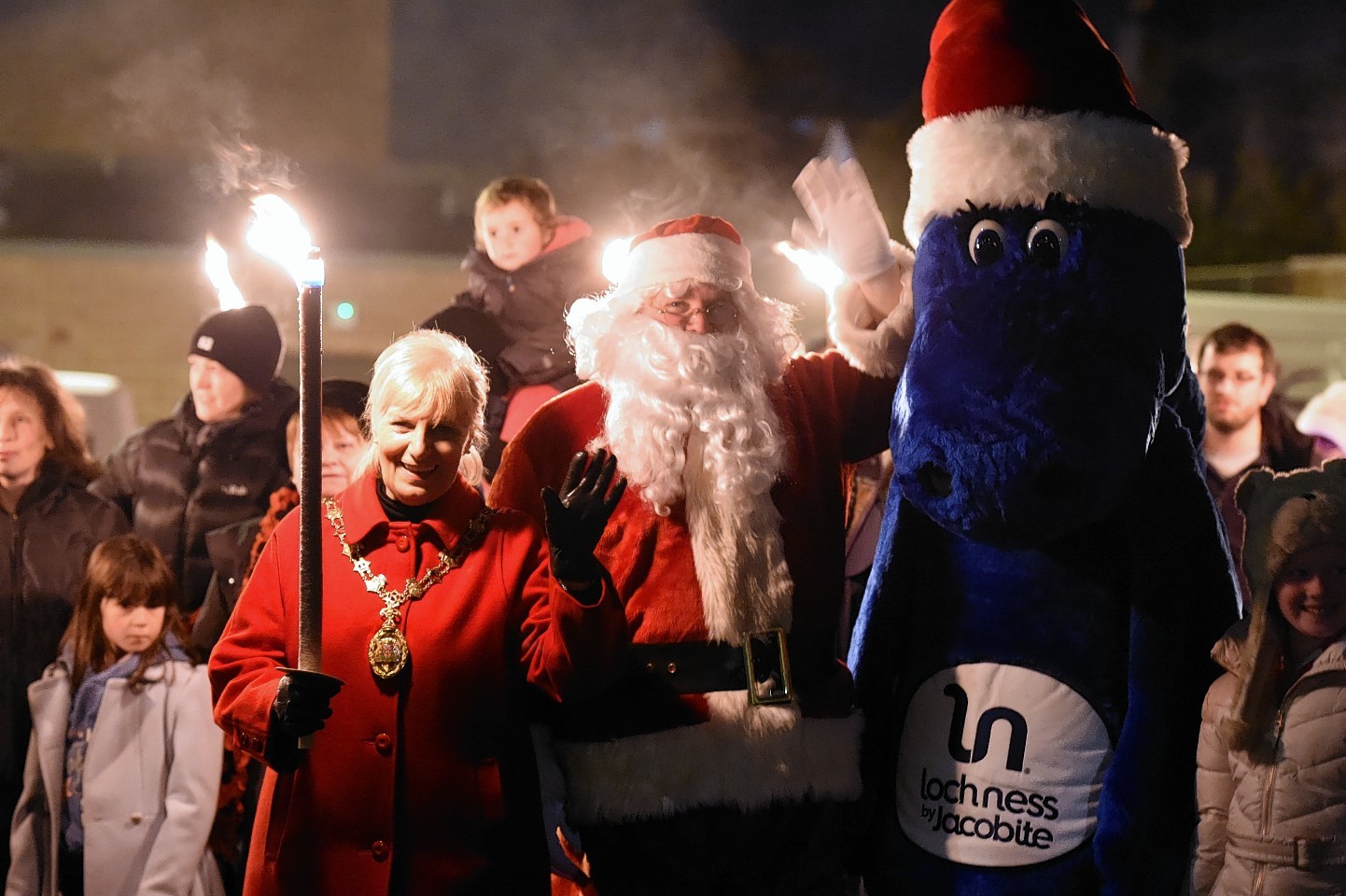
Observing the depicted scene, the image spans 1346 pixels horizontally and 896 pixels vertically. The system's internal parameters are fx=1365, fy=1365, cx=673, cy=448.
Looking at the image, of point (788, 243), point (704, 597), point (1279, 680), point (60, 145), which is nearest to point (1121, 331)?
point (1279, 680)

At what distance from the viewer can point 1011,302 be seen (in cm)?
311

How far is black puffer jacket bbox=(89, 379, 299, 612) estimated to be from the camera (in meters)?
4.79

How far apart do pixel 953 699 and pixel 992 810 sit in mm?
278

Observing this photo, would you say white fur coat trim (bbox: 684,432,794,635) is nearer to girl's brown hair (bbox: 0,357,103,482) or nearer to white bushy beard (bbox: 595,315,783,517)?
white bushy beard (bbox: 595,315,783,517)

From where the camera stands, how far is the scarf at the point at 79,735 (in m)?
4.29

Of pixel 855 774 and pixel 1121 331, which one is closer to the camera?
pixel 1121 331

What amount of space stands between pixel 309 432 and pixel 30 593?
2.56 meters

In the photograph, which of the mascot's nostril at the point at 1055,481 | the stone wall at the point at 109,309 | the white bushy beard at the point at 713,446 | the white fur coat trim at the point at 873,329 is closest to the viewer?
the mascot's nostril at the point at 1055,481

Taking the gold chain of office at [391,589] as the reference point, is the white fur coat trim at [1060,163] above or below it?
above

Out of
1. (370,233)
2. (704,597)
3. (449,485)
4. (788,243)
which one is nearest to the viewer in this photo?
(449,485)

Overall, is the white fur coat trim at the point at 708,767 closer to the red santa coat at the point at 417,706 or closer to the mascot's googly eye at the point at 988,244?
the red santa coat at the point at 417,706

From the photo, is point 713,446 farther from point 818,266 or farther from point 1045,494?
point 818,266

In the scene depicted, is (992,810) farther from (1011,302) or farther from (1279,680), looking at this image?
(1011,302)

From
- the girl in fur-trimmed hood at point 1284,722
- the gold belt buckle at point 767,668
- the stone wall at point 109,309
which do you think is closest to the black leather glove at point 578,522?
the gold belt buckle at point 767,668
